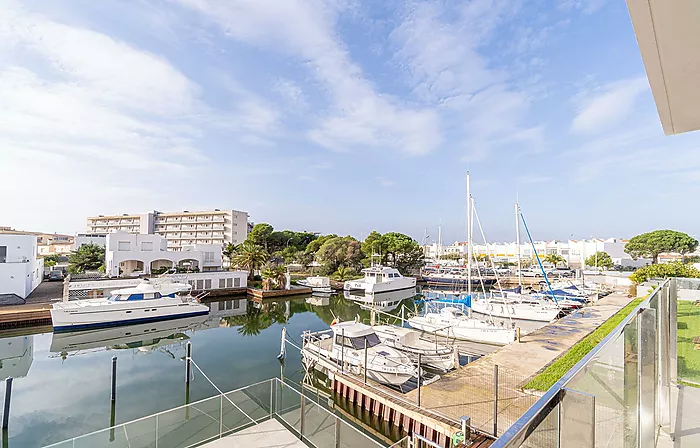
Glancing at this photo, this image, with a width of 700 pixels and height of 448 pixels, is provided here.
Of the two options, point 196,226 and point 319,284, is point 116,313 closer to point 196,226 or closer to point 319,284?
point 319,284

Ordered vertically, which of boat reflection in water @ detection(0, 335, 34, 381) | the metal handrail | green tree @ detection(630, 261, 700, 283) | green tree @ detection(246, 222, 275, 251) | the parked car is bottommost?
boat reflection in water @ detection(0, 335, 34, 381)

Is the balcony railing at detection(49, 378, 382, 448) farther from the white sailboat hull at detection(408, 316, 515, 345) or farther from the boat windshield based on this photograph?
the white sailboat hull at detection(408, 316, 515, 345)

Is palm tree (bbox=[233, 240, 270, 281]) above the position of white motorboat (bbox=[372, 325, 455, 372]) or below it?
above

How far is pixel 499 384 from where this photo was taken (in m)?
8.36

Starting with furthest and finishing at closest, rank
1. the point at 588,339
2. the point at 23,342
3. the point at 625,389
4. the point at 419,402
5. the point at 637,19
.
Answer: the point at 23,342 → the point at 588,339 → the point at 419,402 → the point at 625,389 → the point at 637,19

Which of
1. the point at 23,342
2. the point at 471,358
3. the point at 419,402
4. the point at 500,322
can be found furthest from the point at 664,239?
the point at 23,342

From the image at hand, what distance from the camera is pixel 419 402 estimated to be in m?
7.54

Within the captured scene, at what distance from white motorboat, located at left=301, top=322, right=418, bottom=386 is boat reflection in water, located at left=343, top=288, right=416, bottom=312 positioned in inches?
551

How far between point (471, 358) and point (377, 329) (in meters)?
3.47

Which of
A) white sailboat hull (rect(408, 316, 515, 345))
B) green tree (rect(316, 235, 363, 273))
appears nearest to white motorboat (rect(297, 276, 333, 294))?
Answer: green tree (rect(316, 235, 363, 273))

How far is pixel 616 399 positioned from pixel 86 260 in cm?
4232

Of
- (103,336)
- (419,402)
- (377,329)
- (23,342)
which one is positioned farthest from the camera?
(103,336)

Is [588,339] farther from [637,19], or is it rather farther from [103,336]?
[103,336]

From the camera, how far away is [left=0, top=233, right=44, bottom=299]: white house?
20.5 m
